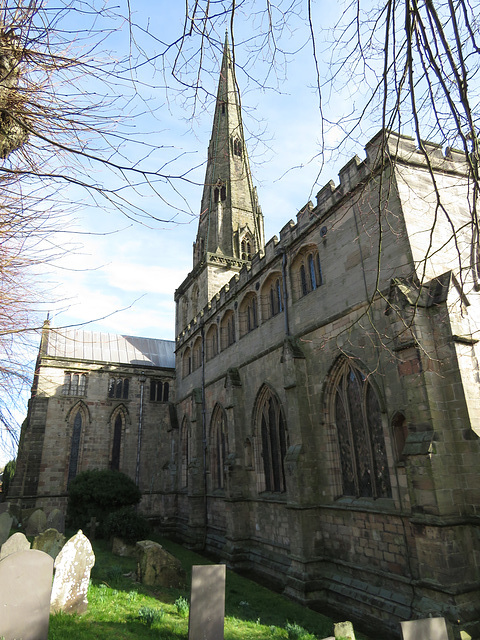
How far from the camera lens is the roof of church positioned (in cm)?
2803

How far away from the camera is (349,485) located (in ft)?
34.3

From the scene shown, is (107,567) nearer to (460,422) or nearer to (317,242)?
(460,422)

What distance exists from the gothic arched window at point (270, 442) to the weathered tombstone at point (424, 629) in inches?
323

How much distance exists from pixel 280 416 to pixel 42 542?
749cm

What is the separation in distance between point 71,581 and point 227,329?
13.3m

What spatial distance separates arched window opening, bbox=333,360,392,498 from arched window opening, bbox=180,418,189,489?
13.6 metres

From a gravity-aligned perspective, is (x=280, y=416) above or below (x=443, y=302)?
below

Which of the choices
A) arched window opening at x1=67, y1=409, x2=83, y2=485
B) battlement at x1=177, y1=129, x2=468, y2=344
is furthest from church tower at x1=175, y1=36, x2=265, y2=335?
arched window opening at x1=67, y1=409, x2=83, y2=485

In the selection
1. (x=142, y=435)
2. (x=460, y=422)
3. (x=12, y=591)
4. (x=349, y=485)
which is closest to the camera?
(x=12, y=591)

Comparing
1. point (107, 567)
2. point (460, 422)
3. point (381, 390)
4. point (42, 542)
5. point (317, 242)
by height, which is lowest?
point (107, 567)

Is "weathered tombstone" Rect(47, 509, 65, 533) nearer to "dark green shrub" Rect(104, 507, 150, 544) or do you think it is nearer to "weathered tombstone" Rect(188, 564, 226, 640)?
"dark green shrub" Rect(104, 507, 150, 544)

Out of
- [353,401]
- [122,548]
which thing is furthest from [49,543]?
[353,401]

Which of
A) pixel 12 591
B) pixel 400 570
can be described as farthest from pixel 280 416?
pixel 12 591

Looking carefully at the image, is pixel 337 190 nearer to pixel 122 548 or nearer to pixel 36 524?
pixel 122 548
